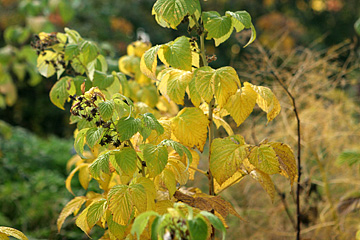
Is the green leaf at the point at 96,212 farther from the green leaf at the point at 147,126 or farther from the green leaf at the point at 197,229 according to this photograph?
the green leaf at the point at 197,229

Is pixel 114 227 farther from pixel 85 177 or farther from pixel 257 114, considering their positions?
pixel 257 114

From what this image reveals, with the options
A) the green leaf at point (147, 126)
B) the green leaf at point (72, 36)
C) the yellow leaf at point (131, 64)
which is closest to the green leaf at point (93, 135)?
the green leaf at point (147, 126)

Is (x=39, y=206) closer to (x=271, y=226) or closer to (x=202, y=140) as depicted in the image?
(x=271, y=226)

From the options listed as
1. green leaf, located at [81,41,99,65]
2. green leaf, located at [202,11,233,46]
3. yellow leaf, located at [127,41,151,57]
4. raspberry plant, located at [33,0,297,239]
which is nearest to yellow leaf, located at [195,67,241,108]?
raspberry plant, located at [33,0,297,239]

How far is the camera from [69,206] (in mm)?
1327

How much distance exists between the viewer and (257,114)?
261cm

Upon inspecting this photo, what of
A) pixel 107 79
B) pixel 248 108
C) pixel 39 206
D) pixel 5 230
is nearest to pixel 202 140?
pixel 248 108

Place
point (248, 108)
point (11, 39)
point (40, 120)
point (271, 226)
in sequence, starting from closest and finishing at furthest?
point (248, 108) < point (271, 226) < point (11, 39) < point (40, 120)

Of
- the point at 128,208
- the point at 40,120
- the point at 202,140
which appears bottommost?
the point at 40,120

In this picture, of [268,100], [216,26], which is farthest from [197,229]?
[216,26]

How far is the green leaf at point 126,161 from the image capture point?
1.02 m

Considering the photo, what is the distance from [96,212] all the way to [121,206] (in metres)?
0.12

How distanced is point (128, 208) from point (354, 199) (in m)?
1.17

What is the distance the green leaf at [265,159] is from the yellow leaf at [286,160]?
3cm
